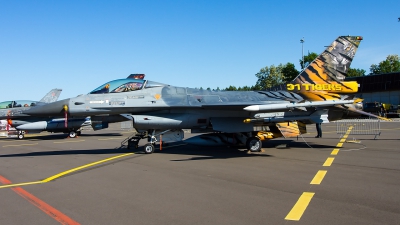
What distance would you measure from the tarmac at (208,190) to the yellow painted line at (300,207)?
0.02 metres

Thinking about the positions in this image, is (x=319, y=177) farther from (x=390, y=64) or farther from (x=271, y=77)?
(x=390, y=64)

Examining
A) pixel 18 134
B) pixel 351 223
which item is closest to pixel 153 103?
pixel 351 223

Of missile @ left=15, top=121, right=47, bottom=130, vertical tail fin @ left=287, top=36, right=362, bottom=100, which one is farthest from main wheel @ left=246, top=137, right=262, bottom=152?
missile @ left=15, top=121, right=47, bottom=130

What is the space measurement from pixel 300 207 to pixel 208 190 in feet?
6.22

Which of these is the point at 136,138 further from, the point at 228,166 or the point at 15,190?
the point at 15,190

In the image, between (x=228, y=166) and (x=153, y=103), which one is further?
(x=153, y=103)

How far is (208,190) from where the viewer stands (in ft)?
20.0

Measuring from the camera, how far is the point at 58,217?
185 inches

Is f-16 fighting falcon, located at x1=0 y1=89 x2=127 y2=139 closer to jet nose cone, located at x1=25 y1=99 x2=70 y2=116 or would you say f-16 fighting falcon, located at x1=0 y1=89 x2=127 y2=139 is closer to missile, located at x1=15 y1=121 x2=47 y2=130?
missile, located at x1=15 y1=121 x2=47 y2=130

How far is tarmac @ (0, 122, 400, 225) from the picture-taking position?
4.61 m

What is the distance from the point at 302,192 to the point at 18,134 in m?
23.6

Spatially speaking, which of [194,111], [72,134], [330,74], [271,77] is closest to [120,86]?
[194,111]

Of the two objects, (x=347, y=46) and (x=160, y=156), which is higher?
(x=347, y=46)

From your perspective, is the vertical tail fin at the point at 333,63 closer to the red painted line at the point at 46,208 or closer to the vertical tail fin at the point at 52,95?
the red painted line at the point at 46,208
